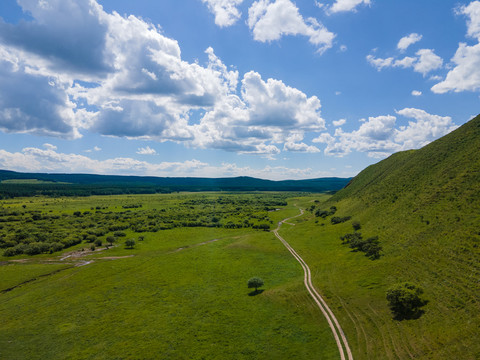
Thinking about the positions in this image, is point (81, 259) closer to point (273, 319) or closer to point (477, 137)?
point (273, 319)

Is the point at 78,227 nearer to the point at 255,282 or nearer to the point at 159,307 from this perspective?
the point at 159,307

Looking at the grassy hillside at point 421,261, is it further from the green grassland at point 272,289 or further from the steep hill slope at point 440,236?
the green grassland at point 272,289

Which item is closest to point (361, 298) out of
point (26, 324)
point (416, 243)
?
point (416, 243)

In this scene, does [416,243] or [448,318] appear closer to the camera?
[448,318]

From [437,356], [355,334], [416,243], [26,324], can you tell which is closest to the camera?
[437,356]

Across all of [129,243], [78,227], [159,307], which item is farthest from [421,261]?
[78,227]

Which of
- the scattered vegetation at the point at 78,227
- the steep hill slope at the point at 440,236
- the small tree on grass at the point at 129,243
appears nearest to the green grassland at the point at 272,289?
the steep hill slope at the point at 440,236
